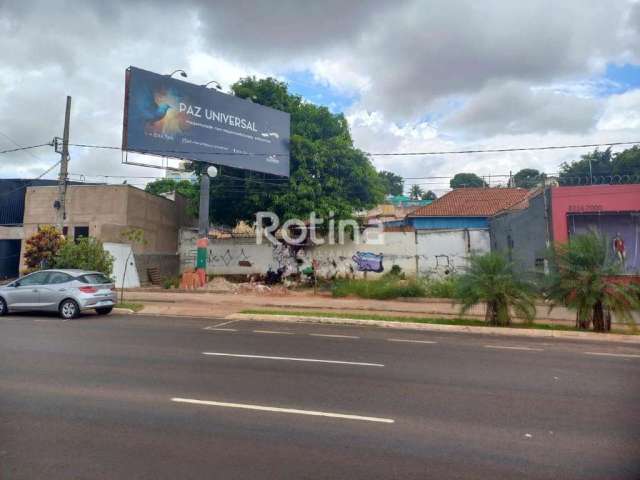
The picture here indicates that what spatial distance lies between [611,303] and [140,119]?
63.6ft

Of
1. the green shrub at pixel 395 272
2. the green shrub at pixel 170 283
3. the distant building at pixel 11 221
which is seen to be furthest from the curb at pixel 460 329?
the distant building at pixel 11 221

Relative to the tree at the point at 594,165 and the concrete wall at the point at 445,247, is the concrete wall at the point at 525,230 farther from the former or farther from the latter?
the tree at the point at 594,165

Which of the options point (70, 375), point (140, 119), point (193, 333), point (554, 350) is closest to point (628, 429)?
point (554, 350)

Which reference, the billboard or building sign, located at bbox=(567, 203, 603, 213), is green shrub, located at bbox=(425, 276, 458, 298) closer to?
building sign, located at bbox=(567, 203, 603, 213)

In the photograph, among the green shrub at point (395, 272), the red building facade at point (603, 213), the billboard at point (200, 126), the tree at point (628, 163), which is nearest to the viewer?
the red building facade at point (603, 213)

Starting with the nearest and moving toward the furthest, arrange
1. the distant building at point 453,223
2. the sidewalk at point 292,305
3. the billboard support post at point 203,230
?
the sidewalk at point 292,305 → the billboard support post at point 203,230 → the distant building at point 453,223

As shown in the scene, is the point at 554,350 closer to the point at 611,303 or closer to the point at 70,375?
the point at 611,303

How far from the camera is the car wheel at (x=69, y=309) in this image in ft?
40.5

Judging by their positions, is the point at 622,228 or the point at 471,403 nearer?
the point at 471,403

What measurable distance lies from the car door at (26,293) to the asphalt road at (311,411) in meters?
4.16

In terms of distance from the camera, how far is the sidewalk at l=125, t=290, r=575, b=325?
14242 mm

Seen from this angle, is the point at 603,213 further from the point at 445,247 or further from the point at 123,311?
the point at 123,311

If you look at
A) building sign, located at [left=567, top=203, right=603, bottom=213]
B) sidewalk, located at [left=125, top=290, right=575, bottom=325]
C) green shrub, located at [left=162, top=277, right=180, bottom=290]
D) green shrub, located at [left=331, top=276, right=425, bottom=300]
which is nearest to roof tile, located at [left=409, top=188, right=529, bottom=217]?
building sign, located at [left=567, top=203, right=603, bottom=213]

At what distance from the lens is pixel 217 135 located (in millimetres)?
22750
